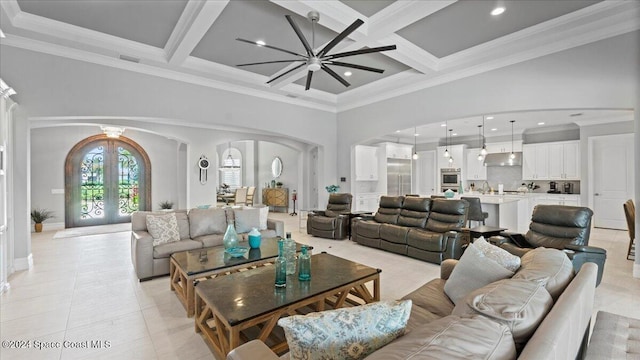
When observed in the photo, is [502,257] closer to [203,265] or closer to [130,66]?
[203,265]

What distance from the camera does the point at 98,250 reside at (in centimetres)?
539

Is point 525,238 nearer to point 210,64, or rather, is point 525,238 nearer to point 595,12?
point 595,12

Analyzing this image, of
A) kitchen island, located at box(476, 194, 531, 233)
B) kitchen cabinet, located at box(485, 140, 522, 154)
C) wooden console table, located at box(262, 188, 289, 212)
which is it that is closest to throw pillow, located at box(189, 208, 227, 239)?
kitchen island, located at box(476, 194, 531, 233)

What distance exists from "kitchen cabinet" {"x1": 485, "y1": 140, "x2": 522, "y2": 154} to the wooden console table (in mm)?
7416

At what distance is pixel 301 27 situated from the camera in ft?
12.8

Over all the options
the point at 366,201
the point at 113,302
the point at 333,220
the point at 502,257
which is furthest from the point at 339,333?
the point at 366,201

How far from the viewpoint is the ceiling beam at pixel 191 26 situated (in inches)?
127

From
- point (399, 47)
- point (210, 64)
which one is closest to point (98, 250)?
point (210, 64)

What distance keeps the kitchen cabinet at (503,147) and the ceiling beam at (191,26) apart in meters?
9.36

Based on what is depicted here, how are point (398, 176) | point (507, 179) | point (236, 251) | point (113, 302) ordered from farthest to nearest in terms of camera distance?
point (398, 176)
point (507, 179)
point (236, 251)
point (113, 302)

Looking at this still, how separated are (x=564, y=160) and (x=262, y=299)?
9.65 meters

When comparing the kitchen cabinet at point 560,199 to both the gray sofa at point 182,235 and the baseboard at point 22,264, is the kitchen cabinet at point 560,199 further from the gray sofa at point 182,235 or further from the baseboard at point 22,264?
the baseboard at point 22,264

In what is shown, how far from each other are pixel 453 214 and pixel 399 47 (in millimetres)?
2814

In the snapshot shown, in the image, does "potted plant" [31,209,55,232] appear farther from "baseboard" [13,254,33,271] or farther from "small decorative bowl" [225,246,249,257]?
"small decorative bowl" [225,246,249,257]
